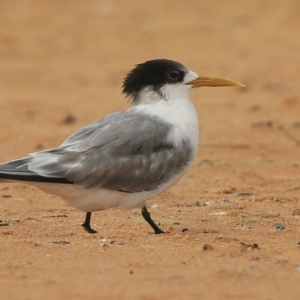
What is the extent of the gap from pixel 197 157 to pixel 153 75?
3.58 metres

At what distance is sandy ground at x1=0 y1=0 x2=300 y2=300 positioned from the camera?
18.1ft

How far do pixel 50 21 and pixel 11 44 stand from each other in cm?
166

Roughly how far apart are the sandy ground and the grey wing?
405 mm

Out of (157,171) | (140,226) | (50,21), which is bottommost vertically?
(140,226)

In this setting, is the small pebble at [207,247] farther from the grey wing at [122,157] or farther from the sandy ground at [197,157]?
the grey wing at [122,157]

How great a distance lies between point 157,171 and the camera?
7.09 meters

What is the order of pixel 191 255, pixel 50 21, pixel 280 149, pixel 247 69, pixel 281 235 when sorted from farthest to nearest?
pixel 50 21
pixel 247 69
pixel 280 149
pixel 281 235
pixel 191 255

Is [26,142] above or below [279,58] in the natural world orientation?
below

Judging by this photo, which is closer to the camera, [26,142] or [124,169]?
[124,169]

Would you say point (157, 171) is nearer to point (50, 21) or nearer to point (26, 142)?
point (26, 142)

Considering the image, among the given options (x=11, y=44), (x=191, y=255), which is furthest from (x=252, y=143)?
(x=11, y=44)

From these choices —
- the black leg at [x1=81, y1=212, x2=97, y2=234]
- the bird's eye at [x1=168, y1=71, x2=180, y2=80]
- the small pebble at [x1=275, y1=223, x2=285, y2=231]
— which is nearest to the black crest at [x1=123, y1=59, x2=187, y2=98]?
the bird's eye at [x1=168, y1=71, x2=180, y2=80]

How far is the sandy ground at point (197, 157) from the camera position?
5.50 m

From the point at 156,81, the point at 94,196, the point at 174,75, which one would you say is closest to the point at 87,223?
the point at 94,196
